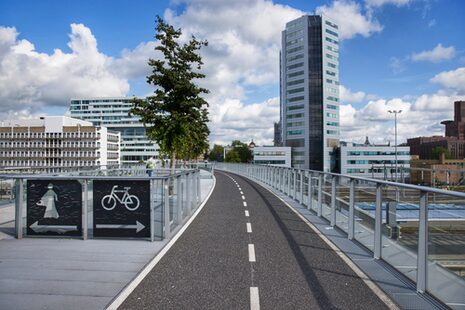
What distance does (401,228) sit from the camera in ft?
19.1

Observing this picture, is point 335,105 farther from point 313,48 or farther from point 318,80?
point 313,48

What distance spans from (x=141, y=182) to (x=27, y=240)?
2.69m

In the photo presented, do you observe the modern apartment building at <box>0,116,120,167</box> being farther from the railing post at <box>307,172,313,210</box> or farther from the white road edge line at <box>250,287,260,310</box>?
the white road edge line at <box>250,287,260,310</box>

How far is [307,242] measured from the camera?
7.80 m

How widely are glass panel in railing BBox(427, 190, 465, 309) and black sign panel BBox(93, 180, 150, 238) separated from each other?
17.4ft

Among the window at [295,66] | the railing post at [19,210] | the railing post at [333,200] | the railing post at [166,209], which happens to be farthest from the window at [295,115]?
the railing post at [19,210]

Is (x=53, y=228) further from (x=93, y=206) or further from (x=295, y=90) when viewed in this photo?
(x=295, y=90)

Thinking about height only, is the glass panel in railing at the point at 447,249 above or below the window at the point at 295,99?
below

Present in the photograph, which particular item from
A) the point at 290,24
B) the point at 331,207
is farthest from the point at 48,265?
the point at 290,24

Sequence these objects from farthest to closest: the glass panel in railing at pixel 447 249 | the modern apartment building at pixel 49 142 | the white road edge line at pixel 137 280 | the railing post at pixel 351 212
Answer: the modern apartment building at pixel 49 142 → the railing post at pixel 351 212 → the white road edge line at pixel 137 280 → the glass panel in railing at pixel 447 249

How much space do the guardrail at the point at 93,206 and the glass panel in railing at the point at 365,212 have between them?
4117mm

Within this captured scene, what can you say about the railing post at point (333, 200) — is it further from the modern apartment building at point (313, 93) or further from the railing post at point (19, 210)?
the modern apartment building at point (313, 93)

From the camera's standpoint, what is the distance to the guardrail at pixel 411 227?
14.0 feet

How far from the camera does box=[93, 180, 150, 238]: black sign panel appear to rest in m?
7.87
